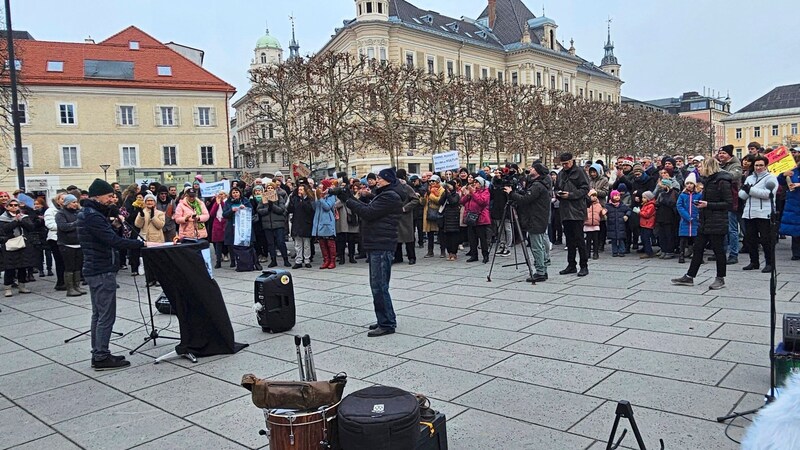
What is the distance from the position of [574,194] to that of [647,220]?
2.95m

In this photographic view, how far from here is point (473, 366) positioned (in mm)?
5707

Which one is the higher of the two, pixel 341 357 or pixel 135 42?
pixel 135 42

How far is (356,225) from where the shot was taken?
13.6 m

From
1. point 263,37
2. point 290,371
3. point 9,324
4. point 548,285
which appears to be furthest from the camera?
point 263,37

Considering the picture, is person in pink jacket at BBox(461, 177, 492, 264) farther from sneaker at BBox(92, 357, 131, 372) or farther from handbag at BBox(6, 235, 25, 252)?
handbag at BBox(6, 235, 25, 252)

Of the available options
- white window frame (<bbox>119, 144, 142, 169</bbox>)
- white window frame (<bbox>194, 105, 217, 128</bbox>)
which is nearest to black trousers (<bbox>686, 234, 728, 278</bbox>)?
white window frame (<bbox>119, 144, 142, 169</bbox>)

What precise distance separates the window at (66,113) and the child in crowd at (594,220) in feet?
168

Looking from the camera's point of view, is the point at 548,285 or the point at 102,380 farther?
the point at 548,285

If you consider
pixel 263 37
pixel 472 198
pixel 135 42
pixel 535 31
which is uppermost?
pixel 263 37

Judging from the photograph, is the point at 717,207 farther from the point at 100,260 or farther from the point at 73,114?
the point at 73,114

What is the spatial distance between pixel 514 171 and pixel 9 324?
31.2 feet

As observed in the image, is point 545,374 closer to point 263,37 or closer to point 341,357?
point 341,357

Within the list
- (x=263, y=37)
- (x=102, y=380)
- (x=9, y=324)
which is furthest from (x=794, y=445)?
(x=263, y=37)

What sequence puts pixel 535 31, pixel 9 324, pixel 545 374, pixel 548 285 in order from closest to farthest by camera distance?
1. pixel 545 374
2. pixel 9 324
3. pixel 548 285
4. pixel 535 31
